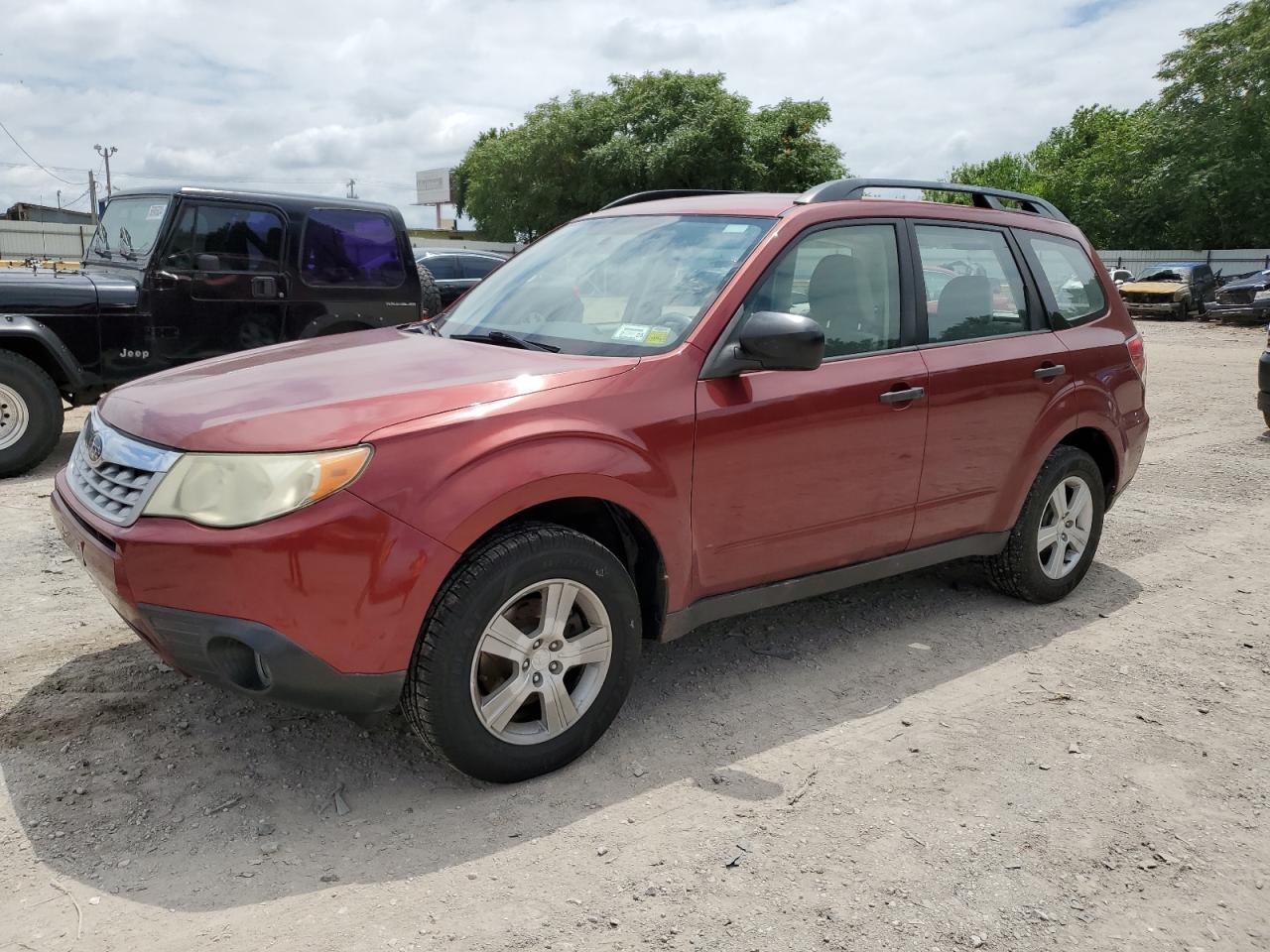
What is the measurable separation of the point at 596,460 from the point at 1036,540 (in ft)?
8.35

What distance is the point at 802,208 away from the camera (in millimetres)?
3906

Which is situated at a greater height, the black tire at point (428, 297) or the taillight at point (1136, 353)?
the black tire at point (428, 297)

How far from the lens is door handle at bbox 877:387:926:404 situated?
3.94 metres

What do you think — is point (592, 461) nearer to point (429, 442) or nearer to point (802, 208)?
point (429, 442)

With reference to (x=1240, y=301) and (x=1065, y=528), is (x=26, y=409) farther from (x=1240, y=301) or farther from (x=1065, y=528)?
(x=1240, y=301)

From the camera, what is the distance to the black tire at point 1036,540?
4691 millimetres

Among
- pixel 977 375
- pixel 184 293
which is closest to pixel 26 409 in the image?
pixel 184 293

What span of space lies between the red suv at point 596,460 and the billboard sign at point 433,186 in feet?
297

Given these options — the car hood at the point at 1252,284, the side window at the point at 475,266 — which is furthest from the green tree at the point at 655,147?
the side window at the point at 475,266

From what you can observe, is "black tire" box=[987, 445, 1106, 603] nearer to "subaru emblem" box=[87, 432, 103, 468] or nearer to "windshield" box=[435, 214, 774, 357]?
"windshield" box=[435, 214, 774, 357]

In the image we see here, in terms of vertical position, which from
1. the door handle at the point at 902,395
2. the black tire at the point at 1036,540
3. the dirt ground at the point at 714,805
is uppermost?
the door handle at the point at 902,395

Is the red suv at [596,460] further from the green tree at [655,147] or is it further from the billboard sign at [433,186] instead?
the billboard sign at [433,186]

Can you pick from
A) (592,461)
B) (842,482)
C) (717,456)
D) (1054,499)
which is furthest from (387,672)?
(1054,499)

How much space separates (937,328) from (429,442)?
2330mm
